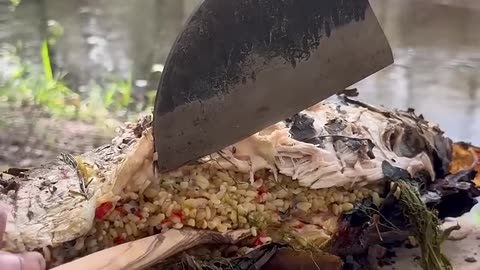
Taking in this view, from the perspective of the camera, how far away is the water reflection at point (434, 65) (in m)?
1.45

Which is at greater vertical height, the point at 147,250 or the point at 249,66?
the point at 249,66

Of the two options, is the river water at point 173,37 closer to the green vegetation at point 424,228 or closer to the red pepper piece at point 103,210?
the green vegetation at point 424,228

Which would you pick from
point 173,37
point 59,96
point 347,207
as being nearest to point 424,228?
point 347,207

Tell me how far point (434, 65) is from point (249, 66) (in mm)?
1045

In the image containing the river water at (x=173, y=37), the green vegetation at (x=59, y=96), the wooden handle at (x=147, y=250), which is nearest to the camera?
the wooden handle at (x=147, y=250)

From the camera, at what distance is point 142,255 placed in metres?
0.66

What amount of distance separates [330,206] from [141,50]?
1.05 m

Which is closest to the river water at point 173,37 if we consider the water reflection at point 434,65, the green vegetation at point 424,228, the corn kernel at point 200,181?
the water reflection at point 434,65

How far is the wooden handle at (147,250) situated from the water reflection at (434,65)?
740 millimetres

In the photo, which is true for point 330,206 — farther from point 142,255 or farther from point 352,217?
point 142,255

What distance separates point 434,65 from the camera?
64.8 inches

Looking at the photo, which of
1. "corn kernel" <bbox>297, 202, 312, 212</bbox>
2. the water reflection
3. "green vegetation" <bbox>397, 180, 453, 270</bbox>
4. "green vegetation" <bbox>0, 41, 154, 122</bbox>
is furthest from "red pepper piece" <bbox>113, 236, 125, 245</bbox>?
the water reflection

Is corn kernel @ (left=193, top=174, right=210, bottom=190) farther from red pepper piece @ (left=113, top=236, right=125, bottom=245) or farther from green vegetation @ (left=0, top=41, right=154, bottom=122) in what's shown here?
green vegetation @ (left=0, top=41, right=154, bottom=122)

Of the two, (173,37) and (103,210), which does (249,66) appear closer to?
(103,210)
